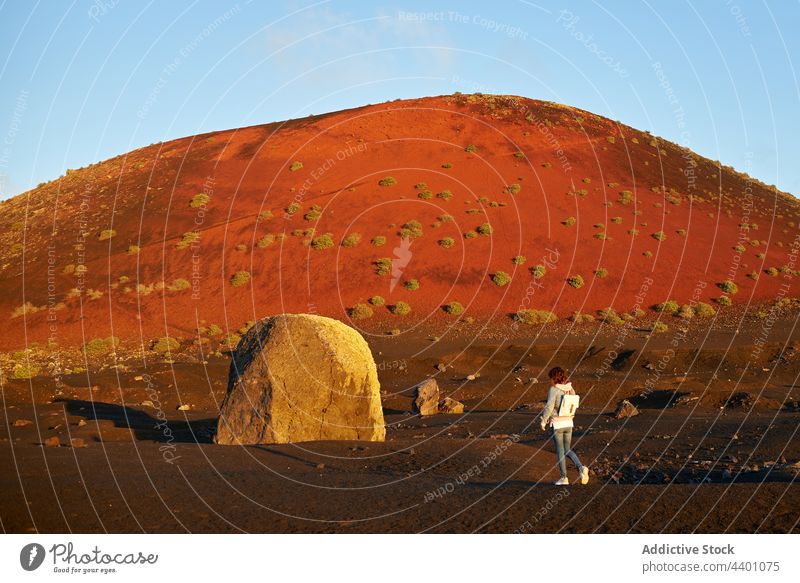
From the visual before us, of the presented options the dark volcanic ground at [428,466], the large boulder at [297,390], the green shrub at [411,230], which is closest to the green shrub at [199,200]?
the green shrub at [411,230]

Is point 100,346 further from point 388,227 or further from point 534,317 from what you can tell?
point 534,317

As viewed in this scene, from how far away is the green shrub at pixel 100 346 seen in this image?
3806 centimetres

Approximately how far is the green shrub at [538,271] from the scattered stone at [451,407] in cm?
2421

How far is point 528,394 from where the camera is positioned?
26172mm

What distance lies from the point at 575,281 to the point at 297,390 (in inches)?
1322

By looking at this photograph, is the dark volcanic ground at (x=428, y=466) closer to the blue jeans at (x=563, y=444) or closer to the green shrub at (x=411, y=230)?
the blue jeans at (x=563, y=444)

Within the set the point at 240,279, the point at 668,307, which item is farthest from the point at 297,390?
the point at 668,307

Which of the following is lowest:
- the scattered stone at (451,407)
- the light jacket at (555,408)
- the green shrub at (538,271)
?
the scattered stone at (451,407)

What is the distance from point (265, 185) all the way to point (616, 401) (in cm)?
4114

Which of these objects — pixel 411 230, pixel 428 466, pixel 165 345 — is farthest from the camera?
pixel 411 230

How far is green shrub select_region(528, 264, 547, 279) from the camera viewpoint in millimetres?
46719

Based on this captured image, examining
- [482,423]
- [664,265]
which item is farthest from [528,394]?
[664,265]

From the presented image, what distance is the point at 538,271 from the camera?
47.0 metres
